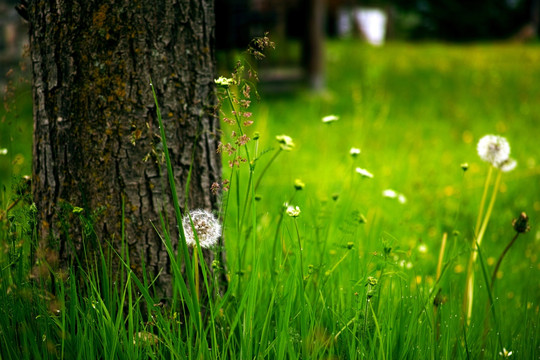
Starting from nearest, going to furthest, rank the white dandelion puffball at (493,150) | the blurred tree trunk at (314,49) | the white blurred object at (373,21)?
1. the white dandelion puffball at (493,150)
2. the blurred tree trunk at (314,49)
3. the white blurred object at (373,21)

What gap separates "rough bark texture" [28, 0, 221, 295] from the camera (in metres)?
1.61

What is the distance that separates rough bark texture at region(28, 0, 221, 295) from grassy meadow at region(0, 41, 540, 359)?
107mm

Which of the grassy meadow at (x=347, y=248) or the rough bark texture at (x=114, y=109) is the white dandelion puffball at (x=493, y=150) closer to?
the grassy meadow at (x=347, y=248)

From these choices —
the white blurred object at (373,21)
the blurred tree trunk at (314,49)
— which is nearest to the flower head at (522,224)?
the blurred tree trunk at (314,49)

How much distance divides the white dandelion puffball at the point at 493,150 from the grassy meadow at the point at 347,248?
0.23 metres

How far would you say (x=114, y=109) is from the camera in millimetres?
1622

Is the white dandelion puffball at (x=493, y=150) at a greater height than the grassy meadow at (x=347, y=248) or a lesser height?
greater

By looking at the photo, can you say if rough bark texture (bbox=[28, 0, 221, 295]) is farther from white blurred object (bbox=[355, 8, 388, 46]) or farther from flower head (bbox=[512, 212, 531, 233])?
white blurred object (bbox=[355, 8, 388, 46])

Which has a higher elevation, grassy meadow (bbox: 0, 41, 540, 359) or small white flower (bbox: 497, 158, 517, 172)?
small white flower (bbox: 497, 158, 517, 172)

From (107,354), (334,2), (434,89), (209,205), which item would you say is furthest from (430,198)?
(334,2)

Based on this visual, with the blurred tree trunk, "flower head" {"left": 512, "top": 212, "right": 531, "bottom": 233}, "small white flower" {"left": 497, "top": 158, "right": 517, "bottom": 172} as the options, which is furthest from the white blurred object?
"flower head" {"left": 512, "top": 212, "right": 531, "bottom": 233}

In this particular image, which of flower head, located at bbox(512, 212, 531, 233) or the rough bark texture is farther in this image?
flower head, located at bbox(512, 212, 531, 233)

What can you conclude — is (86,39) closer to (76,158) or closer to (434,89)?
(76,158)

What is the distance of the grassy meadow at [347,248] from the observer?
56.2 inches
